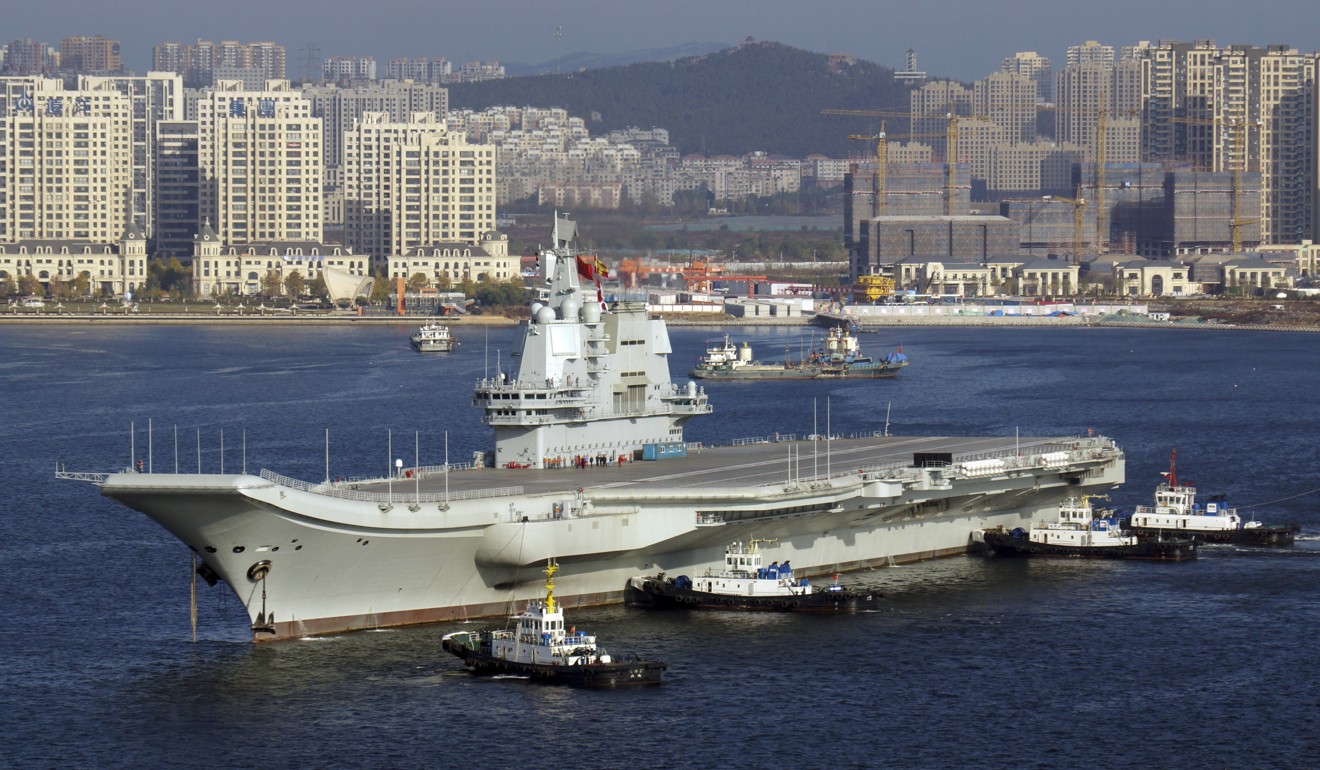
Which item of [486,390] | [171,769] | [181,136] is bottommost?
[171,769]

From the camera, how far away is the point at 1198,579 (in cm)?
4241

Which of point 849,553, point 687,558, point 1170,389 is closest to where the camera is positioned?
point 687,558

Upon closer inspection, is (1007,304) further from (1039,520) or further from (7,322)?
(1039,520)

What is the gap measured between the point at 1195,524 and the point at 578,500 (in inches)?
674

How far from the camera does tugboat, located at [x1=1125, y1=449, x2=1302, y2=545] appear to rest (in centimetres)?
4688

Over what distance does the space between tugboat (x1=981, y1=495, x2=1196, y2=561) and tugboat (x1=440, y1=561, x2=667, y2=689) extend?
13923 mm

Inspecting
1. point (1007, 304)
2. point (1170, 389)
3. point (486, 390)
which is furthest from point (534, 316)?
point (1007, 304)

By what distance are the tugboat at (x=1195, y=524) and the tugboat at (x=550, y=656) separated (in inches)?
712

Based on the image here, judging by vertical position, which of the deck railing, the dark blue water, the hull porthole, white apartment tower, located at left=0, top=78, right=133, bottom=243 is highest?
white apartment tower, located at left=0, top=78, right=133, bottom=243

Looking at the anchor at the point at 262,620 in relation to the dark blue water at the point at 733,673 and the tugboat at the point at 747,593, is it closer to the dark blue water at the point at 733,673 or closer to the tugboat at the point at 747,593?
the dark blue water at the point at 733,673

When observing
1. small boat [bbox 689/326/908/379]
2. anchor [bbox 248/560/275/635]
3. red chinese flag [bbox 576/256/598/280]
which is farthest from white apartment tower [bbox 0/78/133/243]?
anchor [bbox 248/560/275/635]

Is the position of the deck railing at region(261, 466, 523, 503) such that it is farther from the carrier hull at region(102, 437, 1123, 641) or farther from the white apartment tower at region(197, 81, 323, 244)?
the white apartment tower at region(197, 81, 323, 244)

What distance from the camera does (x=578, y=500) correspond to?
36.7 metres

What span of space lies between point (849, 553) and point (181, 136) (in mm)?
146132
